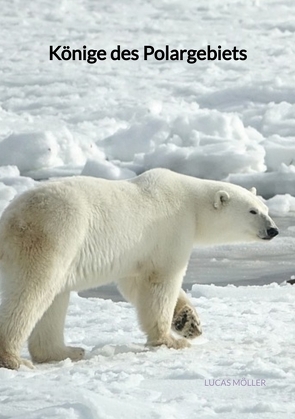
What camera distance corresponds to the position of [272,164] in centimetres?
1384

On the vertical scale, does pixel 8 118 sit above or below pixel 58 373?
below

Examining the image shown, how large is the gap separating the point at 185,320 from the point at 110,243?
2.33 feet

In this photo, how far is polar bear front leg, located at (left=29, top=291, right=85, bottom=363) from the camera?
436 centimetres

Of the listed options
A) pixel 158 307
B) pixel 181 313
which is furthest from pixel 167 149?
pixel 158 307

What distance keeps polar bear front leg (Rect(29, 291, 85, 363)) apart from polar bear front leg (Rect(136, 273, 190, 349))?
0.40m

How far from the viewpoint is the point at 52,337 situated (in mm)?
4355

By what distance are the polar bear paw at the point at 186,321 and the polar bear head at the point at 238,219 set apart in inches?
16.8

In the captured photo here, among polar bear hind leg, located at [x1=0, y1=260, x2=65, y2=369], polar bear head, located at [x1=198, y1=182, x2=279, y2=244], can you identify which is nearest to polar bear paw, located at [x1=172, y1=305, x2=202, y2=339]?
polar bear head, located at [x1=198, y1=182, x2=279, y2=244]

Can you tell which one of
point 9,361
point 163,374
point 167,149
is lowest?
point 167,149

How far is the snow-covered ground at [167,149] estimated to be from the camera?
3377 mm

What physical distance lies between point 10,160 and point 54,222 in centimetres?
958

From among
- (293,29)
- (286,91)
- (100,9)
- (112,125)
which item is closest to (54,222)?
(112,125)

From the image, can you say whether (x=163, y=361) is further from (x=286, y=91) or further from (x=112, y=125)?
(x=286, y=91)

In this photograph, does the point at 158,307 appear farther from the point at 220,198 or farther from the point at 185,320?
the point at 220,198
